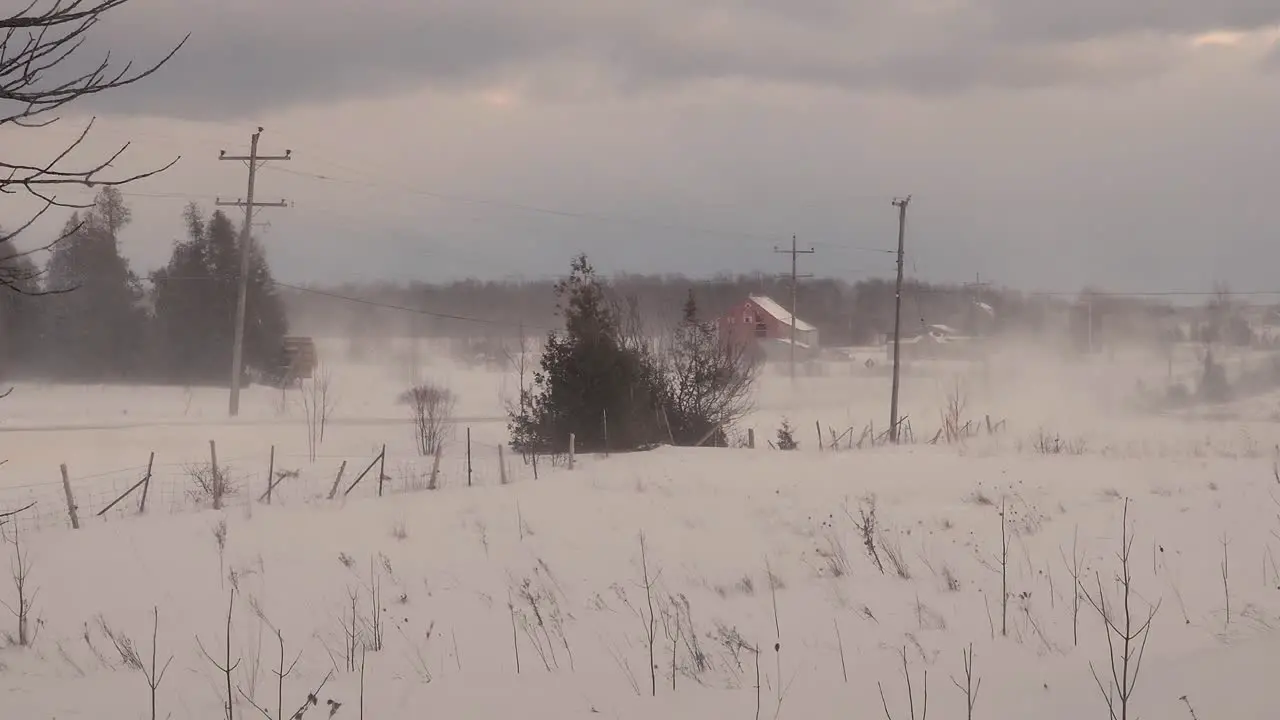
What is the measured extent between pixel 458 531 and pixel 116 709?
26.7 ft

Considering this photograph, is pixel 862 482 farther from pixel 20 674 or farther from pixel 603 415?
pixel 20 674

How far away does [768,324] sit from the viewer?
242 feet

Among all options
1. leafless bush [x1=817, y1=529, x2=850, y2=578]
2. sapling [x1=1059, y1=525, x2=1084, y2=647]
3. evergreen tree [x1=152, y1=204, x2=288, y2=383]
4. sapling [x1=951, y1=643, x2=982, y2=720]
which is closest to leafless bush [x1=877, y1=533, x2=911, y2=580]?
leafless bush [x1=817, y1=529, x2=850, y2=578]

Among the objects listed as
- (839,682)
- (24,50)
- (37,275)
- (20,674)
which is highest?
(24,50)

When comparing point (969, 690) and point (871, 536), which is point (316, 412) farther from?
point (969, 690)

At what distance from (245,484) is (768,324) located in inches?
2069

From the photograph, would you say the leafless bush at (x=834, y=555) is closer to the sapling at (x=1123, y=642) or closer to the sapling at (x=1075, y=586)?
the sapling at (x=1075, y=586)

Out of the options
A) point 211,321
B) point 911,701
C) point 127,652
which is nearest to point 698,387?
point 127,652

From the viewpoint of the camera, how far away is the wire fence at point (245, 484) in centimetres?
2048

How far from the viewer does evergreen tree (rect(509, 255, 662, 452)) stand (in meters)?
30.7

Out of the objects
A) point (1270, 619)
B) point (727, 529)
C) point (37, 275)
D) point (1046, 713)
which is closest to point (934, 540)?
point (727, 529)

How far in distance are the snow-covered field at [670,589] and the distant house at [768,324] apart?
41263 mm

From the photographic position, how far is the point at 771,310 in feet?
242

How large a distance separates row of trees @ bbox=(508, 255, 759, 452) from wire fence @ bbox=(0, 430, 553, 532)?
1919 millimetres
